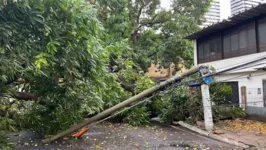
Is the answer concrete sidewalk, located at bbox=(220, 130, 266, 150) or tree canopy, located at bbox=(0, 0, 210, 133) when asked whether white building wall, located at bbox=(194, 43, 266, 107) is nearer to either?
concrete sidewalk, located at bbox=(220, 130, 266, 150)

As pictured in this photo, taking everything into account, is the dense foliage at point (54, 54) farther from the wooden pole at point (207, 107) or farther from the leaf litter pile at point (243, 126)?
the leaf litter pile at point (243, 126)

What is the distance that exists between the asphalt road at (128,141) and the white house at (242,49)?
330cm

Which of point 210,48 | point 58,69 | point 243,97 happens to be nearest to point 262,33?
point 243,97

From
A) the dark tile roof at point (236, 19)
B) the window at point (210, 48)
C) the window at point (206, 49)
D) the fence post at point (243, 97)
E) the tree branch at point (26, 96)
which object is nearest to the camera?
the tree branch at point (26, 96)

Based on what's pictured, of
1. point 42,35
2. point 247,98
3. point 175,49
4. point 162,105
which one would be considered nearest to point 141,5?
point 175,49

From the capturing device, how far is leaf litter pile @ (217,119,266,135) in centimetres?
865

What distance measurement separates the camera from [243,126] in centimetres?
933

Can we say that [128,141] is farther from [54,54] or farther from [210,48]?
[210,48]

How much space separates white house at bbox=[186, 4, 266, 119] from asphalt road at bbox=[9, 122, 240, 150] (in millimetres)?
3296

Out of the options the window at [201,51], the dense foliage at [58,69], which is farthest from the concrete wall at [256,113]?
the window at [201,51]

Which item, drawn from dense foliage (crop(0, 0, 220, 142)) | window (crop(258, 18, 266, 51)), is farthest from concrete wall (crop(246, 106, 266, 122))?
dense foliage (crop(0, 0, 220, 142))

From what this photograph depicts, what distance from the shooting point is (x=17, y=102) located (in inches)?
305

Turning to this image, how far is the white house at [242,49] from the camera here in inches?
425

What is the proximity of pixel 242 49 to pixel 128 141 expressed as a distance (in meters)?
8.00
